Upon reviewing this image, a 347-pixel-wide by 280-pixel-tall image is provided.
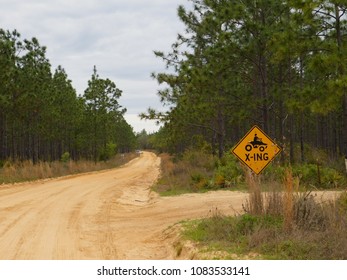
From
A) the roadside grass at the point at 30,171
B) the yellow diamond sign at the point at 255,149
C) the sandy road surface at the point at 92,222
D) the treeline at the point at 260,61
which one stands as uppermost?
the treeline at the point at 260,61

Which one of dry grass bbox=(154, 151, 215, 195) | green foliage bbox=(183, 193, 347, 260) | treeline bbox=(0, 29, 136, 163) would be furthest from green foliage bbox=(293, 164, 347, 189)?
treeline bbox=(0, 29, 136, 163)

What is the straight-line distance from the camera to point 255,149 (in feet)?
32.2

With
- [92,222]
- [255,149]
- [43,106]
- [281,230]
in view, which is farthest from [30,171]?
[281,230]

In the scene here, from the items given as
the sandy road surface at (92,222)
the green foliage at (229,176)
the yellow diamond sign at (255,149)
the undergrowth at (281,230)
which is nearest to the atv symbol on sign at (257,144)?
the yellow diamond sign at (255,149)

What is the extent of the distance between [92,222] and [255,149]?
200 inches

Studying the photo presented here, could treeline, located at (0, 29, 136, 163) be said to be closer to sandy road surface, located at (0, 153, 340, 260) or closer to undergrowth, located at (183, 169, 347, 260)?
sandy road surface, located at (0, 153, 340, 260)

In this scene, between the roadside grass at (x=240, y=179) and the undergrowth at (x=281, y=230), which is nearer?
the undergrowth at (x=281, y=230)

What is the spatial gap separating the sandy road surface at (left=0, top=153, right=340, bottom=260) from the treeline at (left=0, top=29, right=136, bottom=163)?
47.8 ft

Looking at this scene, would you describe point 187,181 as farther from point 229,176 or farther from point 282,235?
point 282,235

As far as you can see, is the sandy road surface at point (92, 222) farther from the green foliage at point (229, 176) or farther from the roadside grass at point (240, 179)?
the green foliage at point (229, 176)

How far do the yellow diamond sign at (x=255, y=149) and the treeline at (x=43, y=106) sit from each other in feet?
76.7

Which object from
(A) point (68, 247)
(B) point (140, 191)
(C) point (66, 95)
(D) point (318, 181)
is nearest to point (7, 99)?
(C) point (66, 95)

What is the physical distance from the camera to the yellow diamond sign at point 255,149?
9.73m

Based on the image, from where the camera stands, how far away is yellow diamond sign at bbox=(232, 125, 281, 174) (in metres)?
9.73
